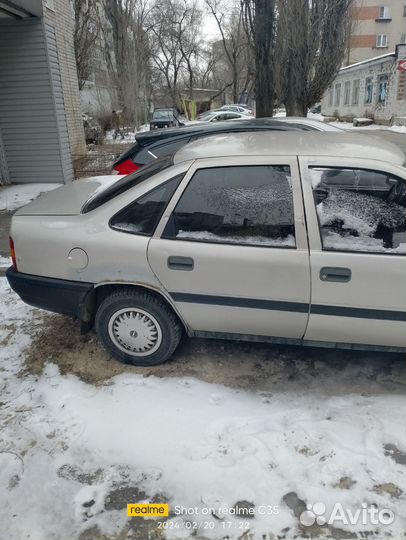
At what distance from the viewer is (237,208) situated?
2688 millimetres

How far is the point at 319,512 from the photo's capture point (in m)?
2.02

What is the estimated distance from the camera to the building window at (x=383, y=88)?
90.1 feet

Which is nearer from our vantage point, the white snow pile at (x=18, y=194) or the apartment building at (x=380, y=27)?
the white snow pile at (x=18, y=194)

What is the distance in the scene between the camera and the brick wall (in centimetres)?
970

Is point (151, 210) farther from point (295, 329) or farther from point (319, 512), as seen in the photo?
point (319, 512)

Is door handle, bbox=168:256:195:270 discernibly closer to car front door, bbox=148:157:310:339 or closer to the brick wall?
car front door, bbox=148:157:310:339

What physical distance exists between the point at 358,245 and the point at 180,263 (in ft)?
3.74

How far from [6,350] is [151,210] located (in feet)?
5.79

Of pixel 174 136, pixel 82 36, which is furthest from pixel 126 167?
pixel 82 36

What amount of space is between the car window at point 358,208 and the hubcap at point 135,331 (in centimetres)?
134

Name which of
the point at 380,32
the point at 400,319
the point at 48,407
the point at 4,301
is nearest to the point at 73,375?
the point at 48,407

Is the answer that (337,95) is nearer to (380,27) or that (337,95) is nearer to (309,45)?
(380,27)

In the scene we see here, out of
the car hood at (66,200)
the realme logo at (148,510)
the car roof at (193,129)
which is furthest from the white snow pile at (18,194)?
the realme logo at (148,510)

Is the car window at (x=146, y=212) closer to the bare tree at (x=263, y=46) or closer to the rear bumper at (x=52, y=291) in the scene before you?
the rear bumper at (x=52, y=291)
